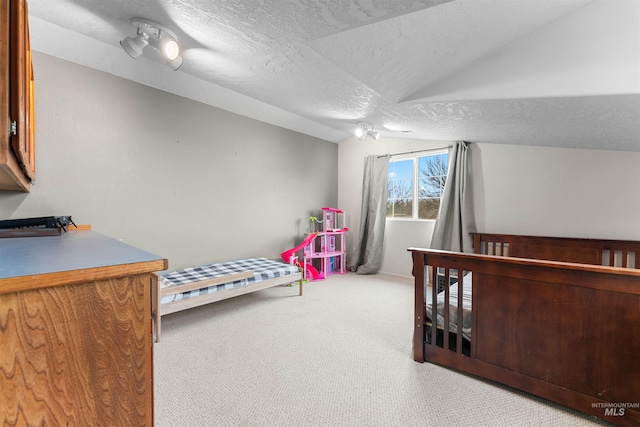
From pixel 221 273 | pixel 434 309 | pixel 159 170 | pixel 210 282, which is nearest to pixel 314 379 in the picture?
pixel 434 309

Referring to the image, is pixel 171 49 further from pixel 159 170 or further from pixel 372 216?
pixel 372 216

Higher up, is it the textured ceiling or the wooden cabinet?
the textured ceiling

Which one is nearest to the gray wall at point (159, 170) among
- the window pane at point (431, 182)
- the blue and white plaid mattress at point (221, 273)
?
the blue and white plaid mattress at point (221, 273)

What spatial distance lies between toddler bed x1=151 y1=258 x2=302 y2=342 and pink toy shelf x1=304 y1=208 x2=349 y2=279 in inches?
33.6

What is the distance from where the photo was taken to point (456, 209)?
3.61 metres

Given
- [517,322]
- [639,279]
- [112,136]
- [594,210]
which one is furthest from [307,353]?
[594,210]

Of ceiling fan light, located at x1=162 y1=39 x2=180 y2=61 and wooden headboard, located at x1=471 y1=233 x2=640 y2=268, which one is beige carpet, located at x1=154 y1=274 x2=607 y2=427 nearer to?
wooden headboard, located at x1=471 y1=233 x2=640 y2=268

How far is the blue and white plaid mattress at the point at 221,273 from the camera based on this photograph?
8.31 feet

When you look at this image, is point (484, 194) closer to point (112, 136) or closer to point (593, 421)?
point (593, 421)

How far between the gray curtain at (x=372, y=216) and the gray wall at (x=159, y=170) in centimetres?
114

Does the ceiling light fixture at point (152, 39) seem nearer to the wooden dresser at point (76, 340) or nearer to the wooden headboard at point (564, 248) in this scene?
the wooden dresser at point (76, 340)

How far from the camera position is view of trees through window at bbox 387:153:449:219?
4.06 meters

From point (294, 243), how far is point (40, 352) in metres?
3.89

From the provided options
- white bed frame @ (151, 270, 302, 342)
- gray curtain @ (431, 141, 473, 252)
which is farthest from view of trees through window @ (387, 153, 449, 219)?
white bed frame @ (151, 270, 302, 342)
